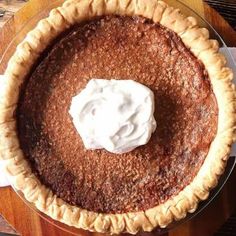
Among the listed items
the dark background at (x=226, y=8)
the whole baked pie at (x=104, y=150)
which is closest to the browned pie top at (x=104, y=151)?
the whole baked pie at (x=104, y=150)

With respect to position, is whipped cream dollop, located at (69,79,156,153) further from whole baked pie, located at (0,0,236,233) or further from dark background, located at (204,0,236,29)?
dark background, located at (204,0,236,29)

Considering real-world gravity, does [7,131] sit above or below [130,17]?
below

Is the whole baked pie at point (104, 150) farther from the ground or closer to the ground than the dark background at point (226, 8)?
closer to the ground

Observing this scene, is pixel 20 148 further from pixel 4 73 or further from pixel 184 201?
pixel 184 201

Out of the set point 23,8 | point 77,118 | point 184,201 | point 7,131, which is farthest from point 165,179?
point 23,8

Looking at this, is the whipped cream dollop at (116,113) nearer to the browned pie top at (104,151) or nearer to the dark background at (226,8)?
the browned pie top at (104,151)

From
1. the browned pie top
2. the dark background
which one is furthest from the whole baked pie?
the dark background

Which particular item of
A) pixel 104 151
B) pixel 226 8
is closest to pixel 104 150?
pixel 104 151
